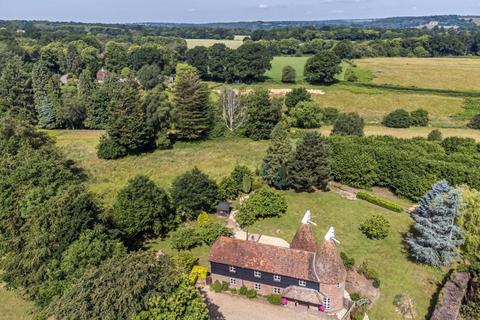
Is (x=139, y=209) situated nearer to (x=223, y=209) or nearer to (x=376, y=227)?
(x=223, y=209)

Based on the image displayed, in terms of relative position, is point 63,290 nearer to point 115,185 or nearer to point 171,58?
point 115,185

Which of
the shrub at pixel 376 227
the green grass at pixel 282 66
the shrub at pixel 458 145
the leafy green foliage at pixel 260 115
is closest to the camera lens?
the shrub at pixel 376 227

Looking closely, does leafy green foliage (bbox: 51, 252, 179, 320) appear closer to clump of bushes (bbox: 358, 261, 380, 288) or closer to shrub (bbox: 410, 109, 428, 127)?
clump of bushes (bbox: 358, 261, 380, 288)

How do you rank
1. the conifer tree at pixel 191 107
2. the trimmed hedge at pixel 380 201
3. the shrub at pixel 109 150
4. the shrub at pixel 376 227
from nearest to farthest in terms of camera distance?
the shrub at pixel 376 227, the trimmed hedge at pixel 380 201, the shrub at pixel 109 150, the conifer tree at pixel 191 107

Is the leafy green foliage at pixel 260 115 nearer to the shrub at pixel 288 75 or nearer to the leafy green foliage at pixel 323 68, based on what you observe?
the leafy green foliage at pixel 323 68

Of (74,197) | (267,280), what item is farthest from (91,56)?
(267,280)

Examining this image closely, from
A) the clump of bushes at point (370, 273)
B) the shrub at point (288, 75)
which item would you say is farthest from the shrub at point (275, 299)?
the shrub at point (288, 75)

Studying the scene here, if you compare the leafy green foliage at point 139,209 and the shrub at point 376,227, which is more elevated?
the leafy green foliage at point 139,209

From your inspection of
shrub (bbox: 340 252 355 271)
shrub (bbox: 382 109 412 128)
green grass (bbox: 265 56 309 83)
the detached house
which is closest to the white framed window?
the detached house
